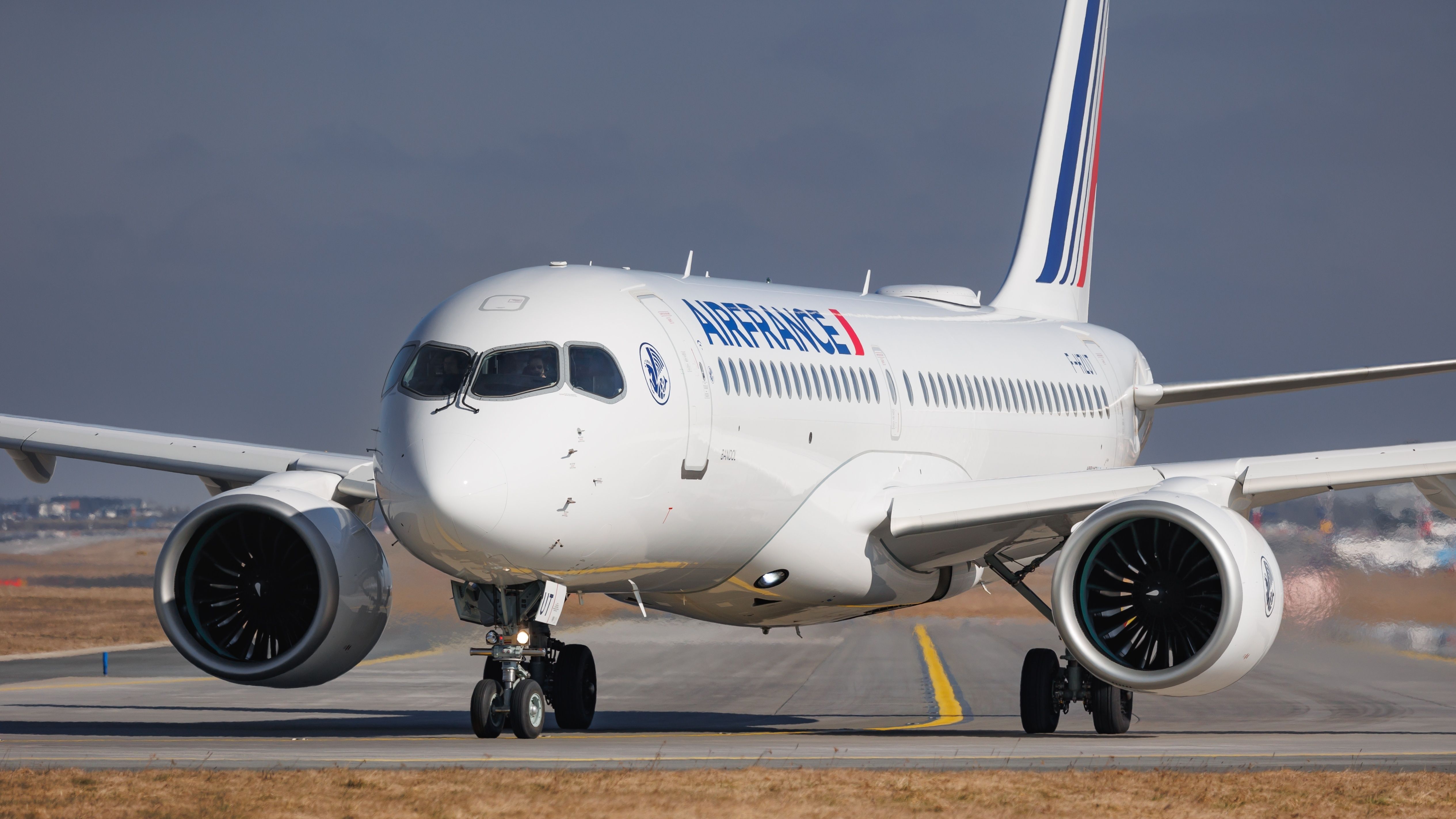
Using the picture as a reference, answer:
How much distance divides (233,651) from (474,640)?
1693 centimetres

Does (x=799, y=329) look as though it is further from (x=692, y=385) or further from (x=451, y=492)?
(x=451, y=492)

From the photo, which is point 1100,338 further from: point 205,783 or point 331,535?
point 205,783

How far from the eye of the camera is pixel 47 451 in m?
21.3

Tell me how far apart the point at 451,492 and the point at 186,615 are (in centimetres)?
472

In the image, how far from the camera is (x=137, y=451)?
21.5 meters

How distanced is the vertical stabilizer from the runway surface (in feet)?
20.0

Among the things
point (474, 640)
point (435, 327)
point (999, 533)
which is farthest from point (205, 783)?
point (474, 640)

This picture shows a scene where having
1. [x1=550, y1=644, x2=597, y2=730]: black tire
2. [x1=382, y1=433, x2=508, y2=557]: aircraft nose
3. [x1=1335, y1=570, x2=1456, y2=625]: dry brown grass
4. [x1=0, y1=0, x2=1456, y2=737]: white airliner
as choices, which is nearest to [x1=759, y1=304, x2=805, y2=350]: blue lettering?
[x1=0, y1=0, x2=1456, y2=737]: white airliner

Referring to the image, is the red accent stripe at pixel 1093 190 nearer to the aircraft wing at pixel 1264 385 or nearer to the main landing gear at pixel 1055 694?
the aircraft wing at pixel 1264 385

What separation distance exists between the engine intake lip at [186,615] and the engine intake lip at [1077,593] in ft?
21.6

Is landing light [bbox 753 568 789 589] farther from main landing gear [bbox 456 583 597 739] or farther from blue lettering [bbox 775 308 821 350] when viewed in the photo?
main landing gear [bbox 456 583 597 739]

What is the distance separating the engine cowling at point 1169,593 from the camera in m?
16.9

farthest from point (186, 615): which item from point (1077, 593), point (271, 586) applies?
point (1077, 593)

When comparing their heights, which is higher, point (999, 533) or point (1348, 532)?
point (999, 533)
